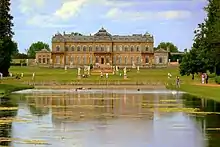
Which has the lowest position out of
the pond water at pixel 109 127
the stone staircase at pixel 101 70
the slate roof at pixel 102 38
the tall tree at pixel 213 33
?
the pond water at pixel 109 127

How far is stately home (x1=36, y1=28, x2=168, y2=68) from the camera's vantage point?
17750cm

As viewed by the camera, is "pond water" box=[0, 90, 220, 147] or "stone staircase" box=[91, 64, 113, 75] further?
"stone staircase" box=[91, 64, 113, 75]

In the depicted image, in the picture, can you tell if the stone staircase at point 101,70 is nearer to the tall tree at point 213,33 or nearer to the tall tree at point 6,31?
the tall tree at point 6,31

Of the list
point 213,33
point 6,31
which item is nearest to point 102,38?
point 6,31

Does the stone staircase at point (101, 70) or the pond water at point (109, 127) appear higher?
the stone staircase at point (101, 70)

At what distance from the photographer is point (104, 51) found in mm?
177875

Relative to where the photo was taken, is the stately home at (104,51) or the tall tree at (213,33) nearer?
the tall tree at (213,33)

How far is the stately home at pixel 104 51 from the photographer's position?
582 ft

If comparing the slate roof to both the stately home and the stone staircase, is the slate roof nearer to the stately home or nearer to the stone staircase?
the stately home

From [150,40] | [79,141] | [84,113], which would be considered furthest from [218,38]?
[150,40]

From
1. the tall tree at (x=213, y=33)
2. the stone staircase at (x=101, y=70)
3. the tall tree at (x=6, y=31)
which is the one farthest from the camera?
the stone staircase at (x=101, y=70)

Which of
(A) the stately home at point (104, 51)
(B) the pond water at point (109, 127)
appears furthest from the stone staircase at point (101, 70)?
(B) the pond water at point (109, 127)

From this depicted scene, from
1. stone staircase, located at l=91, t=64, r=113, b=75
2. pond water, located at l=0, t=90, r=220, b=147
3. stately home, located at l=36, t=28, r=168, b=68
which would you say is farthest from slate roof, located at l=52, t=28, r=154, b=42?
pond water, located at l=0, t=90, r=220, b=147

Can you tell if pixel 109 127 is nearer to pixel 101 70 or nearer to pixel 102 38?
pixel 101 70
